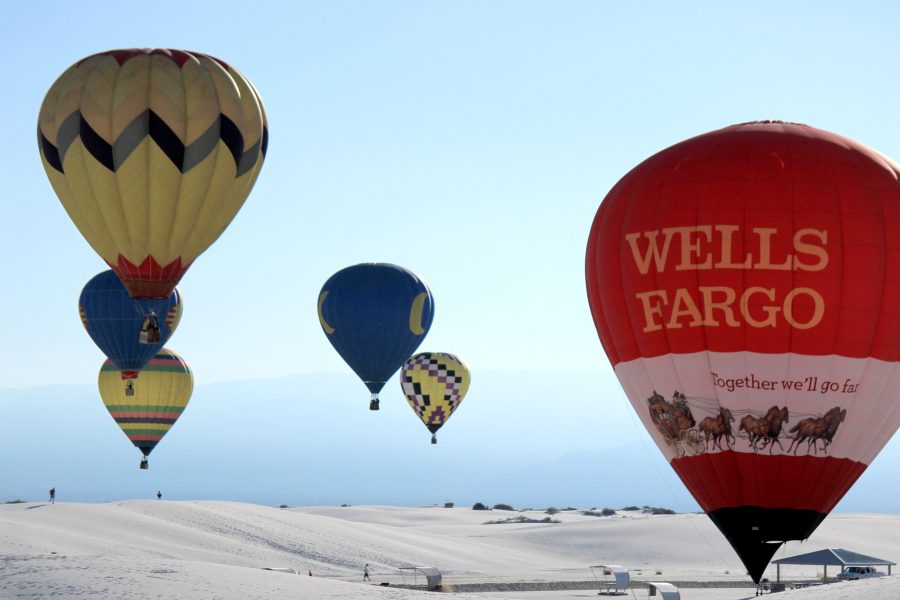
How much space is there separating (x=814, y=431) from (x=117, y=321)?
3627cm

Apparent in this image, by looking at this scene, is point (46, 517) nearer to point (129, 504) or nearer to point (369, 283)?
point (129, 504)

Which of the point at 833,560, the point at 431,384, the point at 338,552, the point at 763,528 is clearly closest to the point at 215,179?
the point at 763,528

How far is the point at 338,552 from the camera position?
192 feet

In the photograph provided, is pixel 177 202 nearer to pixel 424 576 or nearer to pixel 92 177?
pixel 92 177

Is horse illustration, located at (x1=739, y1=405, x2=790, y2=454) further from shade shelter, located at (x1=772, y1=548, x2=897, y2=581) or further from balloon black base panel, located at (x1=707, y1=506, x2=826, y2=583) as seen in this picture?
shade shelter, located at (x1=772, y1=548, x2=897, y2=581)

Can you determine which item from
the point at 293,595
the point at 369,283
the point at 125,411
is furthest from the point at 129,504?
the point at 293,595

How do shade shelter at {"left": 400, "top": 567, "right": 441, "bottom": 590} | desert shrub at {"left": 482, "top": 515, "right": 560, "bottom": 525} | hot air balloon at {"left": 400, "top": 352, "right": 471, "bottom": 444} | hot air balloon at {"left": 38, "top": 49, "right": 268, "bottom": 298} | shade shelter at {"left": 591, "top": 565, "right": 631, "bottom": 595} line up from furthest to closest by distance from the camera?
1. desert shrub at {"left": 482, "top": 515, "right": 560, "bottom": 525}
2. hot air balloon at {"left": 400, "top": 352, "right": 471, "bottom": 444}
3. shade shelter at {"left": 591, "top": 565, "right": 631, "bottom": 595}
4. shade shelter at {"left": 400, "top": 567, "right": 441, "bottom": 590}
5. hot air balloon at {"left": 38, "top": 49, "right": 268, "bottom": 298}

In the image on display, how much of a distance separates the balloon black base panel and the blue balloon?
33.4 m

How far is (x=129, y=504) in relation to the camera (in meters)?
65.4

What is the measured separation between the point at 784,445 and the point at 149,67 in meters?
20.8

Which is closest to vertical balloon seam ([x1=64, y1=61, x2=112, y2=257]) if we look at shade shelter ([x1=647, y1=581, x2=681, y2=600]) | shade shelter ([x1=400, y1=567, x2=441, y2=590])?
shade shelter ([x1=400, y1=567, x2=441, y2=590])

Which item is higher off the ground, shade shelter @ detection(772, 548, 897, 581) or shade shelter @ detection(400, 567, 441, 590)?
shade shelter @ detection(772, 548, 897, 581)

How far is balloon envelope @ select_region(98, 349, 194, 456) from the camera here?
65.3 meters

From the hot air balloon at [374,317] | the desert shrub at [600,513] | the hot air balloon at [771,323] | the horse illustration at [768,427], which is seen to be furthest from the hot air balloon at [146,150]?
the desert shrub at [600,513]
